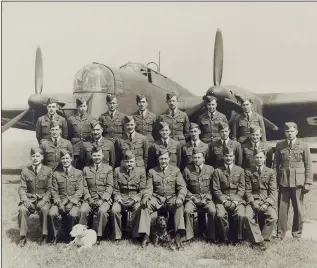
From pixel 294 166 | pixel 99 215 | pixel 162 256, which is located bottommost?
pixel 162 256

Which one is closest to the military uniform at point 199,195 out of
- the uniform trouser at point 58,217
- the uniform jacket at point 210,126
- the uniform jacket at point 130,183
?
the uniform jacket at point 130,183

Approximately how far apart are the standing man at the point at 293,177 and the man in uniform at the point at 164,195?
67.6 inches

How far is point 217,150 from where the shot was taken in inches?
291

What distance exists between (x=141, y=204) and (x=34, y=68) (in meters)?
6.40

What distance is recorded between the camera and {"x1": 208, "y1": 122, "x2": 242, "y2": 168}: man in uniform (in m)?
7.31

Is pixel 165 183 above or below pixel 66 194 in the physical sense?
above

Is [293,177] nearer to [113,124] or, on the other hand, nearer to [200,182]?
[200,182]

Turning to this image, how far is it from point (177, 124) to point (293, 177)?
91.1 inches

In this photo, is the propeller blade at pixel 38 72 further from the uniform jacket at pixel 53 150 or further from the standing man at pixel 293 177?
the standing man at pixel 293 177

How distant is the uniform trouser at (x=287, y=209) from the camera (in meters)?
6.91

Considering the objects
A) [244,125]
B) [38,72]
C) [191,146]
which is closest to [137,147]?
[191,146]

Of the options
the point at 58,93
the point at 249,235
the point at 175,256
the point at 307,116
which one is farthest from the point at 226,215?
the point at 307,116

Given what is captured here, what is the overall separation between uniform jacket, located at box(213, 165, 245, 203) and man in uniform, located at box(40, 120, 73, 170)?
2.73 m

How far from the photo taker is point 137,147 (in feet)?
24.6
